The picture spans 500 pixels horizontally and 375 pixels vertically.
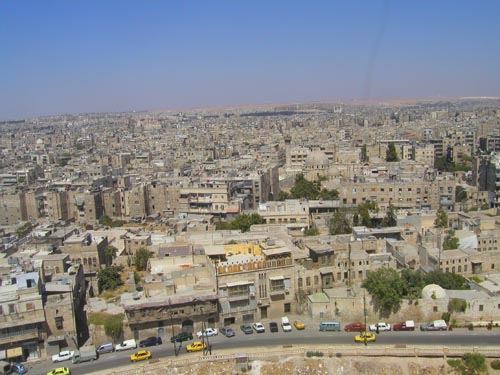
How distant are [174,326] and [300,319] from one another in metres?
3.96

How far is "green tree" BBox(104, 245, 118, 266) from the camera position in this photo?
73.2 ft

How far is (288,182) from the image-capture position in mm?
42219

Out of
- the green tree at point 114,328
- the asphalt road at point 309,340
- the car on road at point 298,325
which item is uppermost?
the green tree at point 114,328

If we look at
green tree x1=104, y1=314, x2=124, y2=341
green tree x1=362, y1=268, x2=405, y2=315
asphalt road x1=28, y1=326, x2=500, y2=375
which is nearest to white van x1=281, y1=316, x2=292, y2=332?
asphalt road x1=28, y1=326, x2=500, y2=375

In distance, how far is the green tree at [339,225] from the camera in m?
25.1

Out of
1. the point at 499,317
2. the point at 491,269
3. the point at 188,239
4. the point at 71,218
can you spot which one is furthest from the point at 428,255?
the point at 71,218

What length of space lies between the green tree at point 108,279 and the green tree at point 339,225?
10.1 meters

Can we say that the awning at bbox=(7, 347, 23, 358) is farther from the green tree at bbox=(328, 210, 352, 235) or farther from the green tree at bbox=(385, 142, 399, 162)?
the green tree at bbox=(385, 142, 399, 162)

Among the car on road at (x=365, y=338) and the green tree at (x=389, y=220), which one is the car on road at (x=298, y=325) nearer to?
the car on road at (x=365, y=338)

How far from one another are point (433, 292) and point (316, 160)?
92.3ft

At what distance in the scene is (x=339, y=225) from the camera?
83.1 feet

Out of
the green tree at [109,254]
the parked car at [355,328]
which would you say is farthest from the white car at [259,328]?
A: the green tree at [109,254]

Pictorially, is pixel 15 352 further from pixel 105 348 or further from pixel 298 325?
pixel 298 325

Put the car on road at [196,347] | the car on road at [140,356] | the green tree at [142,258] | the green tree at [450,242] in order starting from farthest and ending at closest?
the green tree at [142,258], the green tree at [450,242], the car on road at [196,347], the car on road at [140,356]
